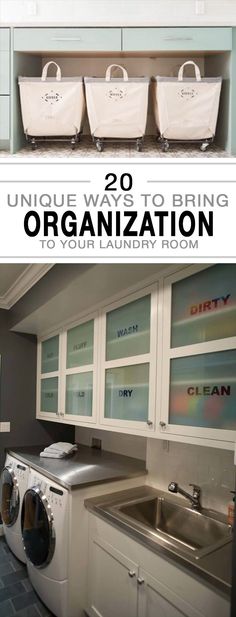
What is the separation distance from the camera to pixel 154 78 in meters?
0.61

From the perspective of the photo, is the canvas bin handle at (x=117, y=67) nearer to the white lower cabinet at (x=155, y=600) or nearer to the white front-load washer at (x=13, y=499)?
the white lower cabinet at (x=155, y=600)

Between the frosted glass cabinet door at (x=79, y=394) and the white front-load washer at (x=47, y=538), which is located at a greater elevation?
the frosted glass cabinet door at (x=79, y=394)

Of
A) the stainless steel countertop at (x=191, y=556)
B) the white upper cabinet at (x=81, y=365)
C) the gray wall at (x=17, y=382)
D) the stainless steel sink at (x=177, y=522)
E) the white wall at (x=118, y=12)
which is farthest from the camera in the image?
the white upper cabinet at (x=81, y=365)

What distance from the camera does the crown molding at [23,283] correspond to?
33.0 inches

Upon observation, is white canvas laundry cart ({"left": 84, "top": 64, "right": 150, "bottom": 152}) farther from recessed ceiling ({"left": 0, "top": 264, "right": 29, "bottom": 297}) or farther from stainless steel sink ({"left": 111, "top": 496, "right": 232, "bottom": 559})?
stainless steel sink ({"left": 111, "top": 496, "right": 232, "bottom": 559})

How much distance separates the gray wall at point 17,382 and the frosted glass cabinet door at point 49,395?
4 cm

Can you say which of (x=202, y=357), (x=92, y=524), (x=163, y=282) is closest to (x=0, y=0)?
(x=163, y=282)

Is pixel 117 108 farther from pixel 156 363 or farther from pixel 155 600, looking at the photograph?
pixel 155 600

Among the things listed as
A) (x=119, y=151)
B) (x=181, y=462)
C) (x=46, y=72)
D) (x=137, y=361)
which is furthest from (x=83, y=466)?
(x=46, y=72)

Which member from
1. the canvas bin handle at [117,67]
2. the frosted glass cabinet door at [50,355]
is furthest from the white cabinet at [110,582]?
the canvas bin handle at [117,67]

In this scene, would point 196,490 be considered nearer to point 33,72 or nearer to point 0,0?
point 33,72

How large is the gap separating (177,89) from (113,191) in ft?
→ 0.65

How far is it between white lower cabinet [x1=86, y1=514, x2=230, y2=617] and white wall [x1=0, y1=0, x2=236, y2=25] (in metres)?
1.03

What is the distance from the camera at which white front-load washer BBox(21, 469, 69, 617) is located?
46.2 inches
